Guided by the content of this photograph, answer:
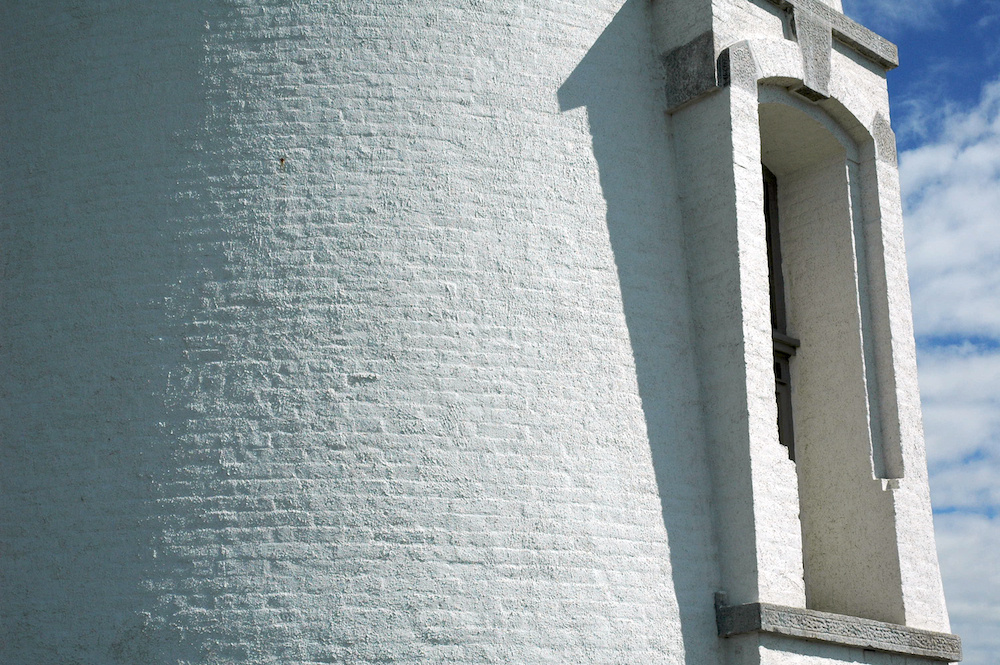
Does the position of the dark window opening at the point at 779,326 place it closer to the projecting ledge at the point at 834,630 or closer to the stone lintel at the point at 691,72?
the stone lintel at the point at 691,72

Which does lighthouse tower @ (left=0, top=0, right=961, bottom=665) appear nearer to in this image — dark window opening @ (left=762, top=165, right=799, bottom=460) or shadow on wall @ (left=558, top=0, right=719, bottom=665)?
shadow on wall @ (left=558, top=0, right=719, bottom=665)

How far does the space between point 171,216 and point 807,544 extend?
7.71 meters

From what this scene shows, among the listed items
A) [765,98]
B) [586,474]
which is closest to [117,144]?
[586,474]

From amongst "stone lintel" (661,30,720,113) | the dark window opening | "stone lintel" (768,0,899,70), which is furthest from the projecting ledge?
"stone lintel" (768,0,899,70)

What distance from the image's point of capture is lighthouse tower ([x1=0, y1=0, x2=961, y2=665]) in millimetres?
10305

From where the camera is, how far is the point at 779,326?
47.3ft

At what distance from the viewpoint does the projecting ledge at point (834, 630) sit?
11062 mm

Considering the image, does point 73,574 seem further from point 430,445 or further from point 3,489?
point 430,445

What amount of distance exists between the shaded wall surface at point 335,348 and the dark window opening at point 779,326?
7.86 feet

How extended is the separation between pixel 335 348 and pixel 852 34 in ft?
25.7

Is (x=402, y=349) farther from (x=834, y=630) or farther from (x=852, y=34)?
(x=852, y=34)

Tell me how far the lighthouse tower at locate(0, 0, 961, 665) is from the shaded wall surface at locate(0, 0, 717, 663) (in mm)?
28

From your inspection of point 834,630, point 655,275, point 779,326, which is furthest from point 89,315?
point 779,326

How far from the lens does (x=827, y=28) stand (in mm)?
14336
